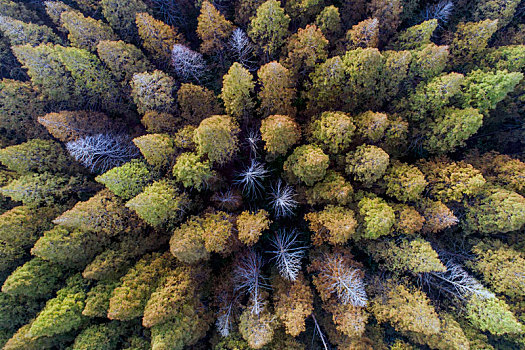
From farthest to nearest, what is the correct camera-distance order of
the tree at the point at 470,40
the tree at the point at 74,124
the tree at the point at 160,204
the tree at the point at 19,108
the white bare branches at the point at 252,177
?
1. the tree at the point at 19,108
2. the tree at the point at 74,124
3. the white bare branches at the point at 252,177
4. the tree at the point at 470,40
5. the tree at the point at 160,204

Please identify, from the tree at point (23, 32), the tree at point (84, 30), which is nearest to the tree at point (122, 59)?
the tree at point (84, 30)

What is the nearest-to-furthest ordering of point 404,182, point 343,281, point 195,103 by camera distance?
point 343,281 → point 404,182 → point 195,103

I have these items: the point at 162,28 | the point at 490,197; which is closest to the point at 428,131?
the point at 490,197

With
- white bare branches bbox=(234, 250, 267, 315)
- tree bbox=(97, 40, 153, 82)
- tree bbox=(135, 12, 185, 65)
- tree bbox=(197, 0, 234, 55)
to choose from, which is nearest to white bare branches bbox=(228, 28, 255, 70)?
tree bbox=(197, 0, 234, 55)

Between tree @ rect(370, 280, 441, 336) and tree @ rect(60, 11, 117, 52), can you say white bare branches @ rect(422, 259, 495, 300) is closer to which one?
tree @ rect(370, 280, 441, 336)

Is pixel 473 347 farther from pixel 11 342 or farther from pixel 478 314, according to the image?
pixel 11 342

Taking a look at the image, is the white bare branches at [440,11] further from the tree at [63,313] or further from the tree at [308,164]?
the tree at [63,313]

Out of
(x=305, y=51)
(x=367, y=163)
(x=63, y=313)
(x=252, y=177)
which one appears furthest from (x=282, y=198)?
(x=63, y=313)

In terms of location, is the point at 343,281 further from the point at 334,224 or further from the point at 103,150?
the point at 103,150
